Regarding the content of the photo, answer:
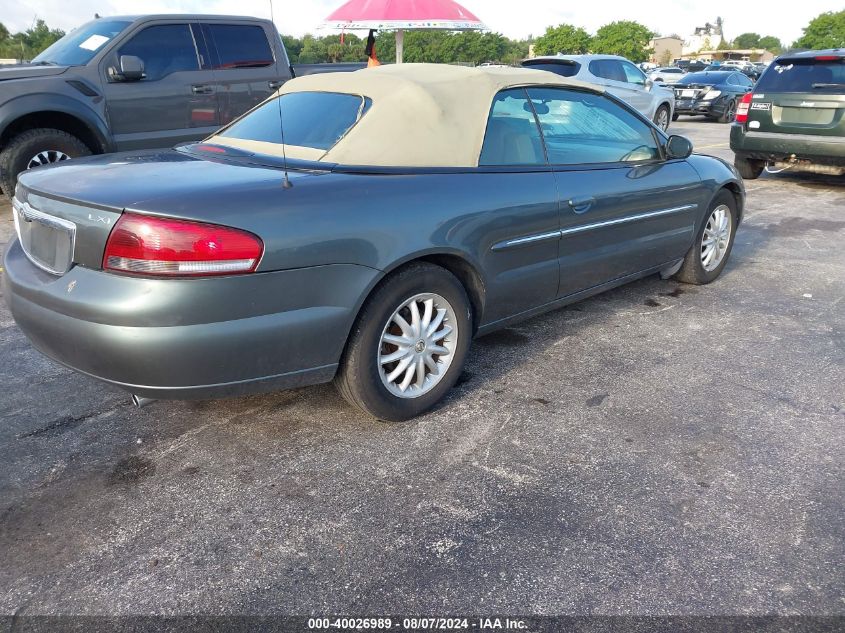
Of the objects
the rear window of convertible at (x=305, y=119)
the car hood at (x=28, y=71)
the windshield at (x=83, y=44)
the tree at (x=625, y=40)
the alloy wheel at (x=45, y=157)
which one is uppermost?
the tree at (x=625, y=40)

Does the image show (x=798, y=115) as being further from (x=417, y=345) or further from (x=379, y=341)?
(x=379, y=341)

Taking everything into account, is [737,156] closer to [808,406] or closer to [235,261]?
[808,406]

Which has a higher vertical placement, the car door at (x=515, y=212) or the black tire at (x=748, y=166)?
the car door at (x=515, y=212)

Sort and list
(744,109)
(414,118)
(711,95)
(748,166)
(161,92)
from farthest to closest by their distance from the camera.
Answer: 1. (711,95)
2. (748,166)
3. (744,109)
4. (161,92)
5. (414,118)

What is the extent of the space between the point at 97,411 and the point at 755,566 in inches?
108

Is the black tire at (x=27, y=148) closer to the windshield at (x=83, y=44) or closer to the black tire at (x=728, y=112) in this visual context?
the windshield at (x=83, y=44)

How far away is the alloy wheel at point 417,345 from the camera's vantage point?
299 cm

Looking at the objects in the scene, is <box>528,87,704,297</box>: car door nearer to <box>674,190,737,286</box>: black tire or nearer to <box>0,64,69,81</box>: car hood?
<box>674,190,737,286</box>: black tire

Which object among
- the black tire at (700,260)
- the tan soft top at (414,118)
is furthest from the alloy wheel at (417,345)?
the black tire at (700,260)

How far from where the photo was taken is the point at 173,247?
92.3 inches

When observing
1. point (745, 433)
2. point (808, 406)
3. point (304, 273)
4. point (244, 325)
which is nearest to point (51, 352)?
point (244, 325)

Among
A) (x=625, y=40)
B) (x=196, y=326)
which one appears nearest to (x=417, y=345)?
(x=196, y=326)

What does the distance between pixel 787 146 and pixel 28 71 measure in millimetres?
8517

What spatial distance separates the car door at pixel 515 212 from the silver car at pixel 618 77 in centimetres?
946
